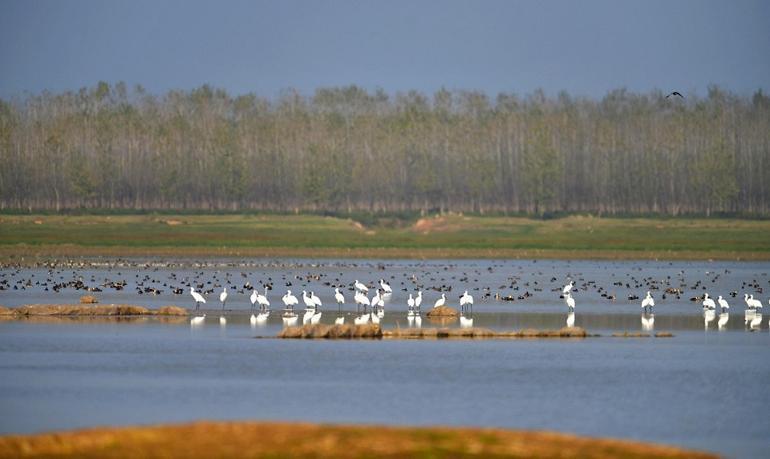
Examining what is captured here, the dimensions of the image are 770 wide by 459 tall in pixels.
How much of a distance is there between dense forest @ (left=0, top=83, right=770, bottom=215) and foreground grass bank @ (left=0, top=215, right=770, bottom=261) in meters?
15.4

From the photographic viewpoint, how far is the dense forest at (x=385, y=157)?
377 ft

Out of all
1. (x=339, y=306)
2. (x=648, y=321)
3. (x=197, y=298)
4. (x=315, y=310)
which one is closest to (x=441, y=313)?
(x=315, y=310)

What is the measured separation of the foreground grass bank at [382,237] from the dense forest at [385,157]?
15357 mm

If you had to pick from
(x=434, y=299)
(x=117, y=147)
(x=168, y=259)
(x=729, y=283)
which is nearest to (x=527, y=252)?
(x=168, y=259)

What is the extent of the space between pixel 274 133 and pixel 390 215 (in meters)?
27.7

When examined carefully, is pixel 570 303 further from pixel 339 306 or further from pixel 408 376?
pixel 408 376

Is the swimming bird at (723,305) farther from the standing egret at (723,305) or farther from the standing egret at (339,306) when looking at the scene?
the standing egret at (339,306)

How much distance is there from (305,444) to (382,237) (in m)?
74.7

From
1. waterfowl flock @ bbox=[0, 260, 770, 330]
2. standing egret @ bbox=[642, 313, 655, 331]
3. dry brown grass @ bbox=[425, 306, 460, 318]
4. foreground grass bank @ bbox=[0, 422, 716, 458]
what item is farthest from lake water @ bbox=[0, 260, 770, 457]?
foreground grass bank @ bbox=[0, 422, 716, 458]

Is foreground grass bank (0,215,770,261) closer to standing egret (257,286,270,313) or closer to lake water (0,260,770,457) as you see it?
standing egret (257,286,270,313)

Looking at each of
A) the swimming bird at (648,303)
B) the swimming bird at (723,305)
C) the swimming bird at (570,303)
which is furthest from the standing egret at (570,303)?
the swimming bird at (723,305)

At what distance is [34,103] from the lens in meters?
135

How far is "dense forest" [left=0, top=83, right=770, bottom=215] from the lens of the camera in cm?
11481

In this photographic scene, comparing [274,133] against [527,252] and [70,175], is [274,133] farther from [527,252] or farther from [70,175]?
[527,252]
